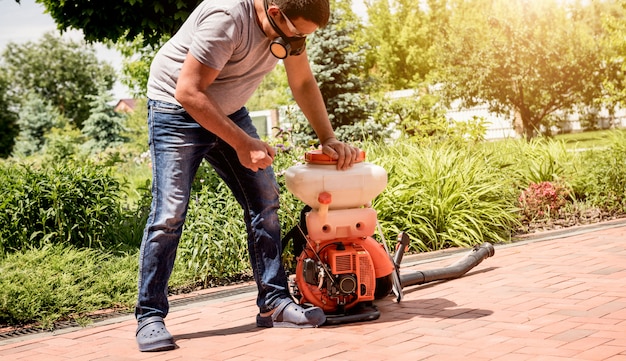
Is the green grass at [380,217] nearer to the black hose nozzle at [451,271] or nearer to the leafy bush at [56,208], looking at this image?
the leafy bush at [56,208]

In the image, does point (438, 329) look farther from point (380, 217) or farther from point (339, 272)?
point (380, 217)

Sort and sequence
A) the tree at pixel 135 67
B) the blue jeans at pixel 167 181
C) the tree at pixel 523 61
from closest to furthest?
the blue jeans at pixel 167 181
the tree at pixel 135 67
the tree at pixel 523 61

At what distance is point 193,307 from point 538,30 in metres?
24.4

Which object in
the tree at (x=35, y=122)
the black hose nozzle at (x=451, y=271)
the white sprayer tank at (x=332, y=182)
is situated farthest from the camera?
the tree at (x=35, y=122)

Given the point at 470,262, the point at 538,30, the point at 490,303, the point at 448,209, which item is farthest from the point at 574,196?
the point at 538,30

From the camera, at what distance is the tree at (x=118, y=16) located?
8148 millimetres

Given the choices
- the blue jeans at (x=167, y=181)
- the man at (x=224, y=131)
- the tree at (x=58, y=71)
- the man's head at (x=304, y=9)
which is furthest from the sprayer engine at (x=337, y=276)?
the tree at (x=58, y=71)

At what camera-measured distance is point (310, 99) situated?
13.2 ft

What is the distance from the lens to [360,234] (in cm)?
394

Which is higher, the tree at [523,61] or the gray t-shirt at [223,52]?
the tree at [523,61]

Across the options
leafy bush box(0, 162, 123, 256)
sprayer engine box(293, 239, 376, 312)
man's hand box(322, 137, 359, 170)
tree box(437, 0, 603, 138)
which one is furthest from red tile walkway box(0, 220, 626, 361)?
tree box(437, 0, 603, 138)

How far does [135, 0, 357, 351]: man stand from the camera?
342 centimetres

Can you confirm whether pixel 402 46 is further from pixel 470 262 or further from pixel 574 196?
pixel 470 262

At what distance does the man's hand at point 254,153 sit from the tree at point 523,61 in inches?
934
